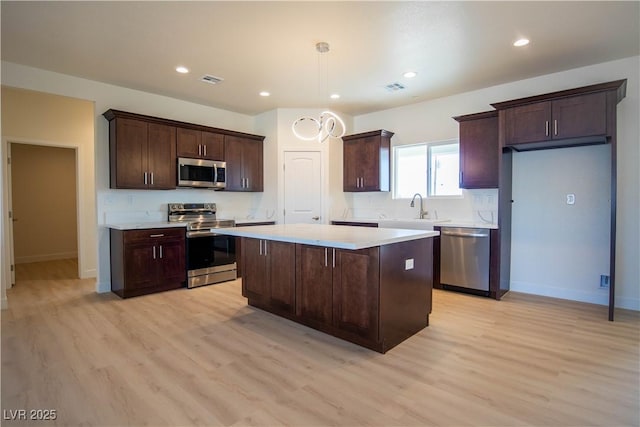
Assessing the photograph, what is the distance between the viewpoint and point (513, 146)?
13.2 ft

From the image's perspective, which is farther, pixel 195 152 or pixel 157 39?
pixel 195 152

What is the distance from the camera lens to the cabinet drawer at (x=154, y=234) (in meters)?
4.16

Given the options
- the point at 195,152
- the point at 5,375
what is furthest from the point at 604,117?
the point at 5,375

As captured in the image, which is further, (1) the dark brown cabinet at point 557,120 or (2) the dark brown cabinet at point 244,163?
(2) the dark brown cabinet at point 244,163

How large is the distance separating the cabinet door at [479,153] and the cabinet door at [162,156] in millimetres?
4098

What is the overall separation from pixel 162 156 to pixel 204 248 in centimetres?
143

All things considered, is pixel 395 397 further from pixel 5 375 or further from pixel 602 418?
pixel 5 375

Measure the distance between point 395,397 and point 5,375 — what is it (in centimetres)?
266

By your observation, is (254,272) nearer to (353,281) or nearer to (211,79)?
(353,281)

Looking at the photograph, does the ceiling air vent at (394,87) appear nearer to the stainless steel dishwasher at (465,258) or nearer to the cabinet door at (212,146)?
the stainless steel dishwasher at (465,258)

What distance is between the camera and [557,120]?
364 cm

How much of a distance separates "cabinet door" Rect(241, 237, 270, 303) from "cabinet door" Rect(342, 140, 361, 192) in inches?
104

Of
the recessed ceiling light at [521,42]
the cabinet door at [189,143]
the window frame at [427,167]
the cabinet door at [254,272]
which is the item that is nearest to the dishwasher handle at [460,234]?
the window frame at [427,167]

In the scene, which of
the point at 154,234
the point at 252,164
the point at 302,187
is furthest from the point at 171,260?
the point at 302,187
